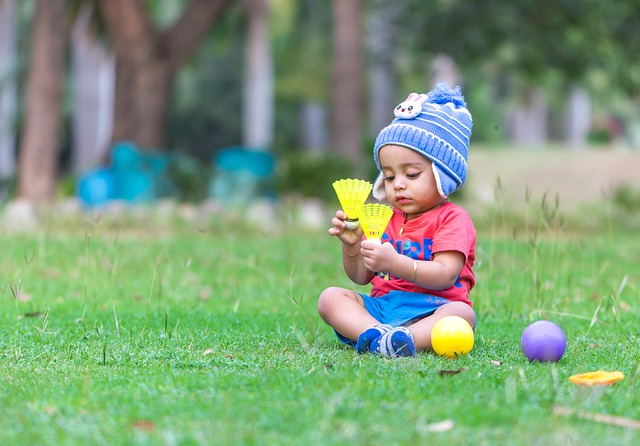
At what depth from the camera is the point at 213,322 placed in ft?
16.5

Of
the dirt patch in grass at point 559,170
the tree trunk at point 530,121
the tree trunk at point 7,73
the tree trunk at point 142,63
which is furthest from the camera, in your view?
the tree trunk at point 530,121

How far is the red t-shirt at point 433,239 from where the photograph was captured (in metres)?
4.03

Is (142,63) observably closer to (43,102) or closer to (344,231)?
(43,102)

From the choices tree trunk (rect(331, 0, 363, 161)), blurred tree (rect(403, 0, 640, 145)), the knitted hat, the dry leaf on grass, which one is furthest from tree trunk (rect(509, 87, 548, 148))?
the dry leaf on grass

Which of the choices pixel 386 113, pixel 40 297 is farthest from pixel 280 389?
pixel 386 113

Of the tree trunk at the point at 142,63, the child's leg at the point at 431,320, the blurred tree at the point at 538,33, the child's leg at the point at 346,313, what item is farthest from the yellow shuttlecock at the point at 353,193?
the tree trunk at the point at 142,63

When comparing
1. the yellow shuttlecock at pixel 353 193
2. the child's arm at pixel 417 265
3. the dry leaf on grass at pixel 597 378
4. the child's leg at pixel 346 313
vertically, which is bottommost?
the dry leaf on grass at pixel 597 378

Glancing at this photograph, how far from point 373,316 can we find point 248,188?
34.3 feet

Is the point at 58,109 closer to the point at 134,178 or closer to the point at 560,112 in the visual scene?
the point at 134,178

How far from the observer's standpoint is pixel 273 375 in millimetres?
3381

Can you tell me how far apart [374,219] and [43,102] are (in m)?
11.3

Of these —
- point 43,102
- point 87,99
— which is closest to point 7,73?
point 87,99

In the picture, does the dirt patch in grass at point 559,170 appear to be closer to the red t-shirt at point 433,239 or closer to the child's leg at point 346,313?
the red t-shirt at point 433,239

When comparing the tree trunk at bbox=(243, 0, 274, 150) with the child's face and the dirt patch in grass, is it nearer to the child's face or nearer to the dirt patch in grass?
the dirt patch in grass
